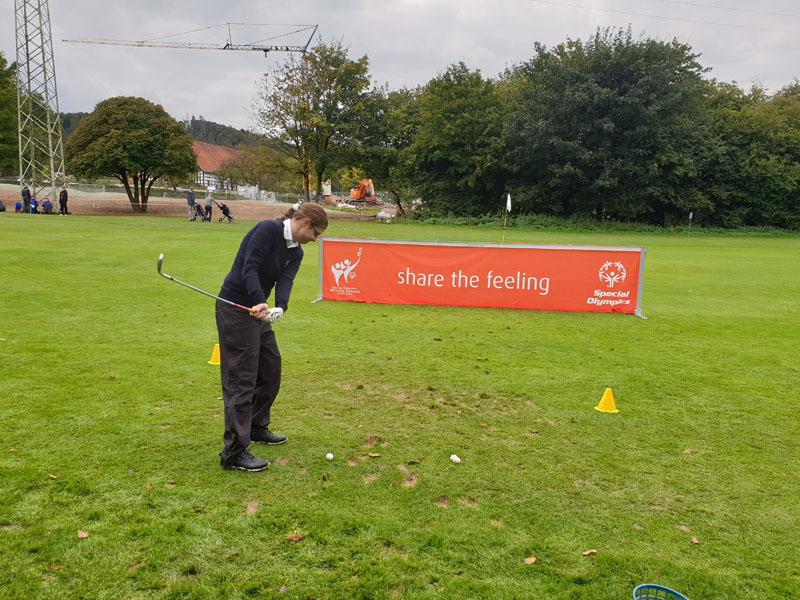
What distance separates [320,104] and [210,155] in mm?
75433

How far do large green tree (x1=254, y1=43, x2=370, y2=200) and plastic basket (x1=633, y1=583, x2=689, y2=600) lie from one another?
155 ft

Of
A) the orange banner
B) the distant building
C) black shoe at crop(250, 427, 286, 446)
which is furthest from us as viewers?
the distant building

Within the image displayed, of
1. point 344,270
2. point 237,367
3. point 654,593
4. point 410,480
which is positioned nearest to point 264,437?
point 237,367

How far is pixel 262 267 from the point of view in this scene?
4527mm

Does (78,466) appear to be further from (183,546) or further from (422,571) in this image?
(422,571)

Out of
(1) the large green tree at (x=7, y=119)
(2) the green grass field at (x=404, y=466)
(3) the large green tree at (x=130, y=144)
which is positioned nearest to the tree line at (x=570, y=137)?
(3) the large green tree at (x=130, y=144)

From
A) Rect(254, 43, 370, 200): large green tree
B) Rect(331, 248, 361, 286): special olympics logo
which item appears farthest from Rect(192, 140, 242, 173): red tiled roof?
Rect(331, 248, 361, 286): special olympics logo

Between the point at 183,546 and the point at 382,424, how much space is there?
2486mm

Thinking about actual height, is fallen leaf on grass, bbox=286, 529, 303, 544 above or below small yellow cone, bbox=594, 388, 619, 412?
below

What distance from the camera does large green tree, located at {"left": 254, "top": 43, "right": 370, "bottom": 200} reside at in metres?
47.7

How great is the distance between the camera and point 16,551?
3.39 metres

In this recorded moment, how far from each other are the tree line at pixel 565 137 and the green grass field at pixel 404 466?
3592cm

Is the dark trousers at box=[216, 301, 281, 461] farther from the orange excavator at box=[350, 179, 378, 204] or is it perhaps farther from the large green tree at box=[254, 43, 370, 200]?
the orange excavator at box=[350, 179, 378, 204]

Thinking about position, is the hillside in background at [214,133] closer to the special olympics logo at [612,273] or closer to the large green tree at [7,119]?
the large green tree at [7,119]
